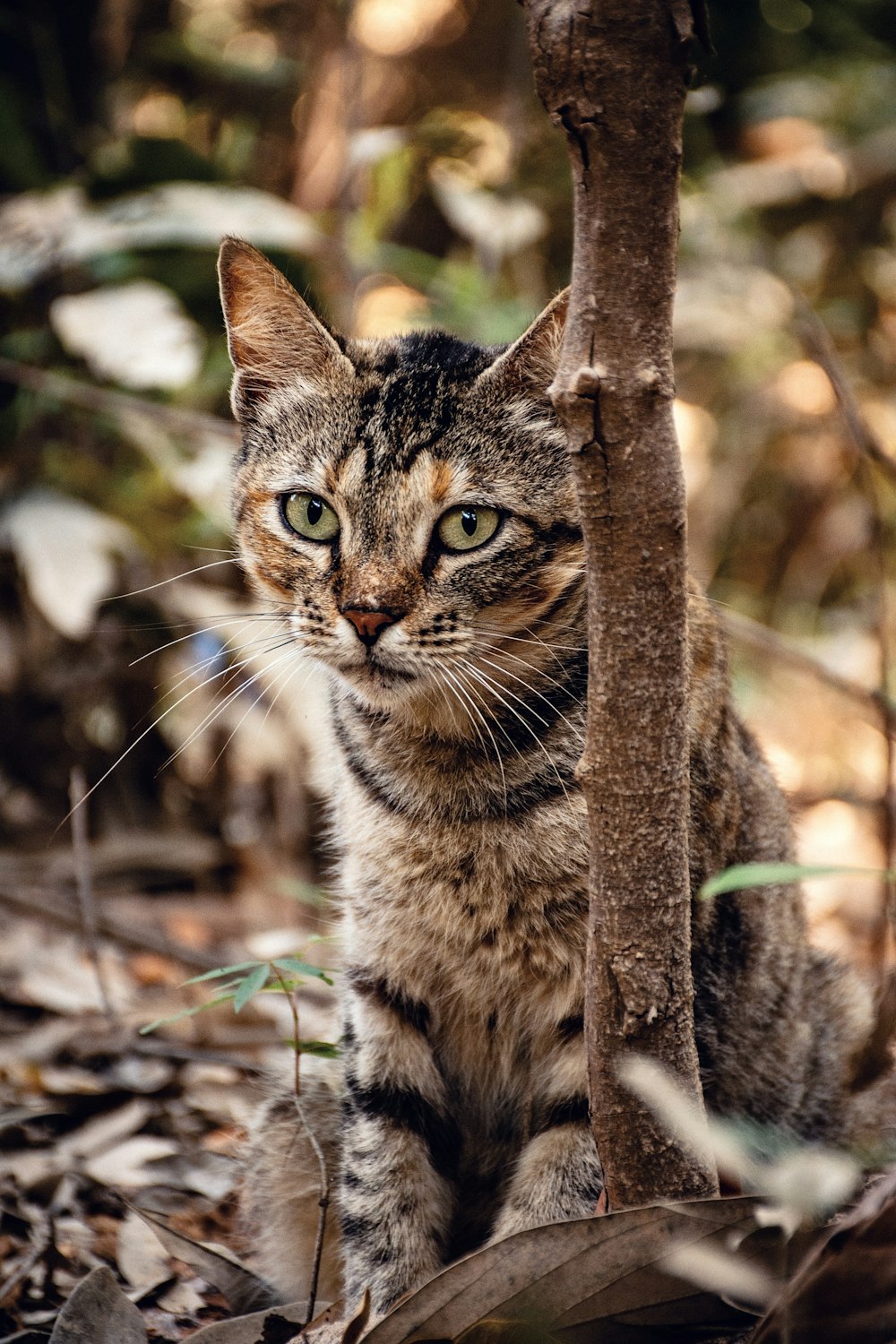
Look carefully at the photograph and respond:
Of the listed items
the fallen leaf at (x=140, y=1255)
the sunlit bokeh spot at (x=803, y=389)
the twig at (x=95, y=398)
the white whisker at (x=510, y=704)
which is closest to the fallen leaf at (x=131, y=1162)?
the fallen leaf at (x=140, y=1255)

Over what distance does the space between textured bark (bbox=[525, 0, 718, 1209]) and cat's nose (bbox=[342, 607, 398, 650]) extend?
843mm

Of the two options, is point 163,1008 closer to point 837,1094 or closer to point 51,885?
point 51,885

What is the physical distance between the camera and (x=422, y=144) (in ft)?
20.2

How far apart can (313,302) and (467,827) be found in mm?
2415

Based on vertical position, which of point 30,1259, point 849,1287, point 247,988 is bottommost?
point 30,1259

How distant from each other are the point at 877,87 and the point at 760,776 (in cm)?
515

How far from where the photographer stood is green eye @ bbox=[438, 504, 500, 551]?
2.49 meters

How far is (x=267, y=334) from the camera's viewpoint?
9.32 feet

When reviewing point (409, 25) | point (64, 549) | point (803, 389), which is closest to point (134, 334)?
point (64, 549)

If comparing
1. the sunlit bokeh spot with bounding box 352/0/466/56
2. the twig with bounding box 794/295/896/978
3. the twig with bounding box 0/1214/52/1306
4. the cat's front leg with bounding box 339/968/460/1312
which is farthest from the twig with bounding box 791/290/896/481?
the sunlit bokeh spot with bounding box 352/0/466/56

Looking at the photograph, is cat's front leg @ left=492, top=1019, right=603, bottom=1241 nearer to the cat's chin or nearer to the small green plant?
the small green plant

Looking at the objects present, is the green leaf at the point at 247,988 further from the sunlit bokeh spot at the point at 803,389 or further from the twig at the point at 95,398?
the sunlit bokeh spot at the point at 803,389

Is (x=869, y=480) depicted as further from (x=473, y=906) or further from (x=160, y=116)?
(x=160, y=116)

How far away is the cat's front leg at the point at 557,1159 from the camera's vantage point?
7.32 feet
